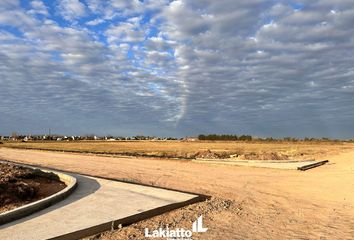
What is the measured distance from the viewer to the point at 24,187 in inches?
410

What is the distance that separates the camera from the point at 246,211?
9.66 metres

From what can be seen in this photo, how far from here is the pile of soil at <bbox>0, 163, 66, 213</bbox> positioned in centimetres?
939

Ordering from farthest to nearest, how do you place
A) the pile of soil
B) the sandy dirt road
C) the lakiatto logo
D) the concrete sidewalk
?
the pile of soil < the sandy dirt road < the lakiatto logo < the concrete sidewalk

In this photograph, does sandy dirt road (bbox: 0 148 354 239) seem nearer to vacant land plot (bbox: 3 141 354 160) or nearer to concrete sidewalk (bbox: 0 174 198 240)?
concrete sidewalk (bbox: 0 174 198 240)

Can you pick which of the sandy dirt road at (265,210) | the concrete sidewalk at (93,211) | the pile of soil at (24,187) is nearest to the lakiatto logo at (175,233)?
the sandy dirt road at (265,210)

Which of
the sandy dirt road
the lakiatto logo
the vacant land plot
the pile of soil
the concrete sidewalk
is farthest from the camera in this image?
the vacant land plot

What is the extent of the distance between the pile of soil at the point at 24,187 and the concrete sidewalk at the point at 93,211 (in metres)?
0.88

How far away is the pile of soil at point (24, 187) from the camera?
939 cm

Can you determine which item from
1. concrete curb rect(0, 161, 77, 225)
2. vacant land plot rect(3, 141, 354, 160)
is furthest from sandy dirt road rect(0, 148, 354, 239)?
vacant land plot rect(3, 141, 354, 160)

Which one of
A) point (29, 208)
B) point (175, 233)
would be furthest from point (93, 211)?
point (175, 233)

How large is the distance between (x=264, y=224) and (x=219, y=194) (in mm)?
3905

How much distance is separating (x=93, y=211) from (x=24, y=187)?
296cm

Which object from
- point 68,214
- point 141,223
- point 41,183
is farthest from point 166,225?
point 41,183

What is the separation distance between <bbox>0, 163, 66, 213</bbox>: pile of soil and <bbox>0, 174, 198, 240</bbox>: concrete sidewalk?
2.89ft
